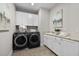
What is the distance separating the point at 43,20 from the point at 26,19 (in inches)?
43.5

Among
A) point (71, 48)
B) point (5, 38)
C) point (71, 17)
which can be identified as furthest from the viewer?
point (71, 17)

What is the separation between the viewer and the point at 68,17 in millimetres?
2791

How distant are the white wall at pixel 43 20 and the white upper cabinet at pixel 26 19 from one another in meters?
0.58

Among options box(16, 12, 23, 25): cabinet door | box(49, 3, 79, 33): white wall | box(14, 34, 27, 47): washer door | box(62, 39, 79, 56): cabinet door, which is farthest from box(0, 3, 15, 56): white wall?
box(16, 12, 23, 25): cabinet door

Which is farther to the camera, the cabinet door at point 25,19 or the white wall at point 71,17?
the cabinet door at point 25,19

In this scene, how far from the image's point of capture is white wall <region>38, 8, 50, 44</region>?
180 inches

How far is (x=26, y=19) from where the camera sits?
4.88 m

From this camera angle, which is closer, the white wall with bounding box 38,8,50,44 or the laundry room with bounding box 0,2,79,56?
the laundry room with bounding box 0,2,79,56

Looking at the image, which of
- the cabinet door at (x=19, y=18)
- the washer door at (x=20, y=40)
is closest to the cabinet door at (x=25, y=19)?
the cabinet door at (x=19, y=18)

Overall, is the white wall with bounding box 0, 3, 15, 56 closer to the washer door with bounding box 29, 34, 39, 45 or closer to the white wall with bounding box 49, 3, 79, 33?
the washer door with bounding box 29, 34, 39, 45

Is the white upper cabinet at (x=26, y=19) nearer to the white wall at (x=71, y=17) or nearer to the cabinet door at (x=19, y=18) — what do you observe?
the cabinet door at (x=19, y=18)

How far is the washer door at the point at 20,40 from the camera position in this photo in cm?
339

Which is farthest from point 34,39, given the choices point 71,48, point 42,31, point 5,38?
point 71,48

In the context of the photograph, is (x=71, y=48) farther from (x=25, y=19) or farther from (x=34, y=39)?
(x=25, y=19)
